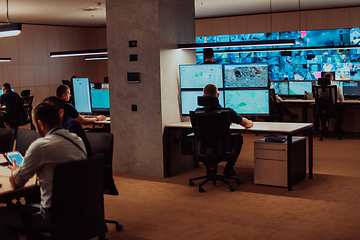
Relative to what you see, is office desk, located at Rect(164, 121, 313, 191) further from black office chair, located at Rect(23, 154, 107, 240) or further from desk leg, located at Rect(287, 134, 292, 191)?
black office chair, located at Rect(23, 154, 107, 240)

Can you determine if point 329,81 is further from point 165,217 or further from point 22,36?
point 22,36

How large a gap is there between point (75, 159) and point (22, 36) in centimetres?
1230

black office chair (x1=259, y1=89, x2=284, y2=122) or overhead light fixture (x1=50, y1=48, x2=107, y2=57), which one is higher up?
overhead light fixture (x1=50, y1=48, x2=107, y2=57)

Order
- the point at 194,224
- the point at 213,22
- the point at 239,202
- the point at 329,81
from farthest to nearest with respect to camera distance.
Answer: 1. the point at 213,22
2. the point at 329,81
3. the point at 239,202
4. the point at 194,224

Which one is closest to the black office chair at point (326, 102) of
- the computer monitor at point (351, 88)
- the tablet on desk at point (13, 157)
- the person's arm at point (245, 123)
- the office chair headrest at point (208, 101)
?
the computer monitor at point (351, 88)

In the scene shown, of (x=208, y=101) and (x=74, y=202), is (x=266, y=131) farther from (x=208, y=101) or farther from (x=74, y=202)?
(x=74, y=202)

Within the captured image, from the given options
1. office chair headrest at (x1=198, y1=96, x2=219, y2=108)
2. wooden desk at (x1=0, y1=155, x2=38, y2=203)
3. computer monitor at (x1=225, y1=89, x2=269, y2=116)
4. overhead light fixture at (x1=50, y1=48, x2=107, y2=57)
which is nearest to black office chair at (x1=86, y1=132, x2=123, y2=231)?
wooden desk at (x1=0, y1=155, x2=38, y2=203)

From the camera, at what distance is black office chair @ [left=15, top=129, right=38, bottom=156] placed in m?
4.21

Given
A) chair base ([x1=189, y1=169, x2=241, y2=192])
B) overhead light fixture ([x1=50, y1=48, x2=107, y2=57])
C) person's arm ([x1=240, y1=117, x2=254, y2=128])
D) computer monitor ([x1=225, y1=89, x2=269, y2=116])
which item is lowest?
chair base ([x1=189, y1=169, x2=241, y2=192])

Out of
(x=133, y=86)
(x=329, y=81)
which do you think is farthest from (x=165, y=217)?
(x=329, y=81)

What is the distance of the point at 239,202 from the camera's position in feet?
16.0

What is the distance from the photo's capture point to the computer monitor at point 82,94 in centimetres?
707

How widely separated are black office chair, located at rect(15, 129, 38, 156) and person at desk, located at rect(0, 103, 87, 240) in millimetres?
1457

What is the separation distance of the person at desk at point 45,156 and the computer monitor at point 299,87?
848 centimetres
